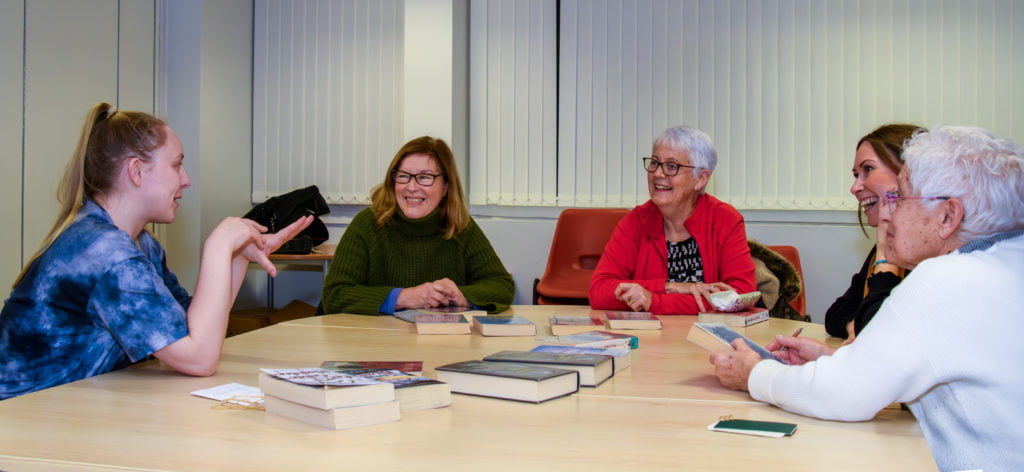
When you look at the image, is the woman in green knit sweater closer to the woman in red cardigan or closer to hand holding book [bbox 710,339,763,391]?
the woman in red cardigan

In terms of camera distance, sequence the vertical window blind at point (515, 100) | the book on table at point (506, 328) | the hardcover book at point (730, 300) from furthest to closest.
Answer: the vertical window blind at point (515, 100) → the hardcover book at point (730, 300) → the book on table at point (506, 328)

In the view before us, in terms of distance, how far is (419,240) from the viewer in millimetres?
3207

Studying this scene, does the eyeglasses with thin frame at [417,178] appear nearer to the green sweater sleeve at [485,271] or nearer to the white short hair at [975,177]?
the green sweater sleeve at [485,271]

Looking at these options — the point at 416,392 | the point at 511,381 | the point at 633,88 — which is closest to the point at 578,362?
the point at 511,381

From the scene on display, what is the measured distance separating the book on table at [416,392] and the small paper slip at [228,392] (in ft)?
0.73

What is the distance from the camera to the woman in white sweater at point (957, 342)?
1.29m

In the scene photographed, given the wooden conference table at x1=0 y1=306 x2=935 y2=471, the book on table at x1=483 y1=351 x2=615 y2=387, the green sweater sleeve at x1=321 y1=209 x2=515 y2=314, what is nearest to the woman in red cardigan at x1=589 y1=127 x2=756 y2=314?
the green sweater sleeve at x1=321 y1=209 x2=515 y2=314

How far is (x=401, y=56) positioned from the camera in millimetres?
5348

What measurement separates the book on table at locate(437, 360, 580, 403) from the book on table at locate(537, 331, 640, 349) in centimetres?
45

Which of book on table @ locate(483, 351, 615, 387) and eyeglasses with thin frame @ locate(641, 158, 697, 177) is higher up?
eyeglasses with thin frame @ locate(641, 158, 697, 177)

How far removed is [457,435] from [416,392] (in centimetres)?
15

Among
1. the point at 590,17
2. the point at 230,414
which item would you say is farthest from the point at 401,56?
the point at 230,414

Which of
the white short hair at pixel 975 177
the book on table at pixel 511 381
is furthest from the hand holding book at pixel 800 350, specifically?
the book on table at pixel 511 381

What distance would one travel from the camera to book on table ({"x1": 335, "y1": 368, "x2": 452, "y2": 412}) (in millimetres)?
1379
